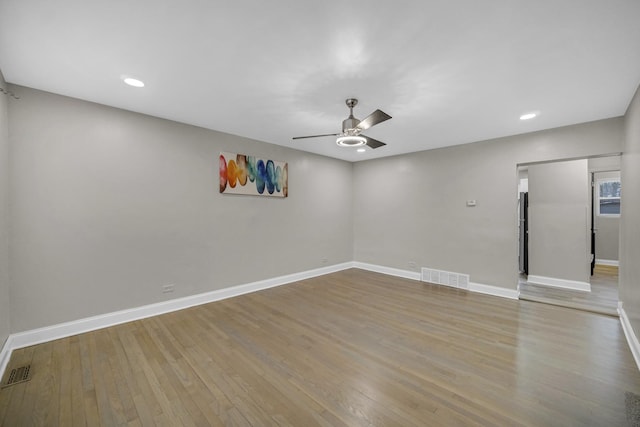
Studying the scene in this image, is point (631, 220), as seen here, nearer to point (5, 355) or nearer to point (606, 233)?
point (606, 233)

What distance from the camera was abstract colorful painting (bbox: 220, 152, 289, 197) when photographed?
412cm

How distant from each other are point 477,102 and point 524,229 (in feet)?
12.3

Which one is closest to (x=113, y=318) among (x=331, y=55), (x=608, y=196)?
(x=331, y=55)

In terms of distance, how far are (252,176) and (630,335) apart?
208 inches

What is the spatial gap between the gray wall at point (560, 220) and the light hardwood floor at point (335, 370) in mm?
1575

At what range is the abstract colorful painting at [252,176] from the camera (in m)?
4.12

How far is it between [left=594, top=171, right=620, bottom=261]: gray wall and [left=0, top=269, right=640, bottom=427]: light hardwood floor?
4.79 m

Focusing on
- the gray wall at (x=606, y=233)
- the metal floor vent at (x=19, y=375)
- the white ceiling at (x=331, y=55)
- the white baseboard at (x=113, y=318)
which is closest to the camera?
the white ceiling at (x=331, y=55)

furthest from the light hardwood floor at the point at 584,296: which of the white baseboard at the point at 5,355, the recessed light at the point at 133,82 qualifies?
the white baseboard at the point at 5,355

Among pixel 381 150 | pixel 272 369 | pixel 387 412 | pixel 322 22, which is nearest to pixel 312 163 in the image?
pixel 381 150

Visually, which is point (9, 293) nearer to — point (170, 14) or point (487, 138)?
point (170, 14)

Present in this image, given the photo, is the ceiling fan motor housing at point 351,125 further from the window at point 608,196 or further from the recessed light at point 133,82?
the window at point 608,196

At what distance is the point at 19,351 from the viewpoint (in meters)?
2.49

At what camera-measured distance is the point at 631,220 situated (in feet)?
9.11
